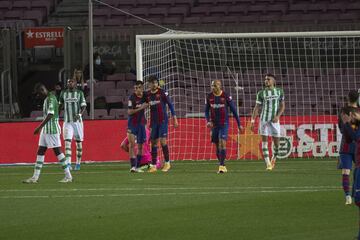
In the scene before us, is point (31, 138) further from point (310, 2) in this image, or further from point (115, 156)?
point (310, 2)

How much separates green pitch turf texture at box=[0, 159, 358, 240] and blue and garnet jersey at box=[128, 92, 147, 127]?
1.12 meters

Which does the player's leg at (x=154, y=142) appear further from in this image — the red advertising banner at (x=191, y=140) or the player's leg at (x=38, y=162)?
the red advertising banner at (x=191, y=140)

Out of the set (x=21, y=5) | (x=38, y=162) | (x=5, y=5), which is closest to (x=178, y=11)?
(x=21, y=5)

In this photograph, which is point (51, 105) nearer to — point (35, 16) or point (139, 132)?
point (139, 132)

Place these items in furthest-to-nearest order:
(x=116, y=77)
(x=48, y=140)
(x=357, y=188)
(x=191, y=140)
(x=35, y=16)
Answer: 1. (x=35, y=16)
2. (x=116, y=77)
3. (x=191, y=140)
4. (x=48, y=140)
5. (x=357, y=188)

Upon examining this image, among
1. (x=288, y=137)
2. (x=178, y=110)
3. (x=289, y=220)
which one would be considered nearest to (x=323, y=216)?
(x=289, y=220)

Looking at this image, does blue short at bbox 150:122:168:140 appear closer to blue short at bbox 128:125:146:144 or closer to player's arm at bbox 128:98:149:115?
blue short at bbox 128:125:146:144

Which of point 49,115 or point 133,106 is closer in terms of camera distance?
point 49,115

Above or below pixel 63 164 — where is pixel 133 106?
above

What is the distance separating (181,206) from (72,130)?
9888 millimetres

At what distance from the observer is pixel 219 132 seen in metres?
23.5

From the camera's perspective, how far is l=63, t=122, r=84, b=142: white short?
25.6 meters

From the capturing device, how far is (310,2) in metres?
36.9

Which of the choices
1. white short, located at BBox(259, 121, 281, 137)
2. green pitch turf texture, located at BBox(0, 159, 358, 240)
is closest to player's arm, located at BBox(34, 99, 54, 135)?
green pitch turf texture, located at BBox(0, 159, 358, 240)
